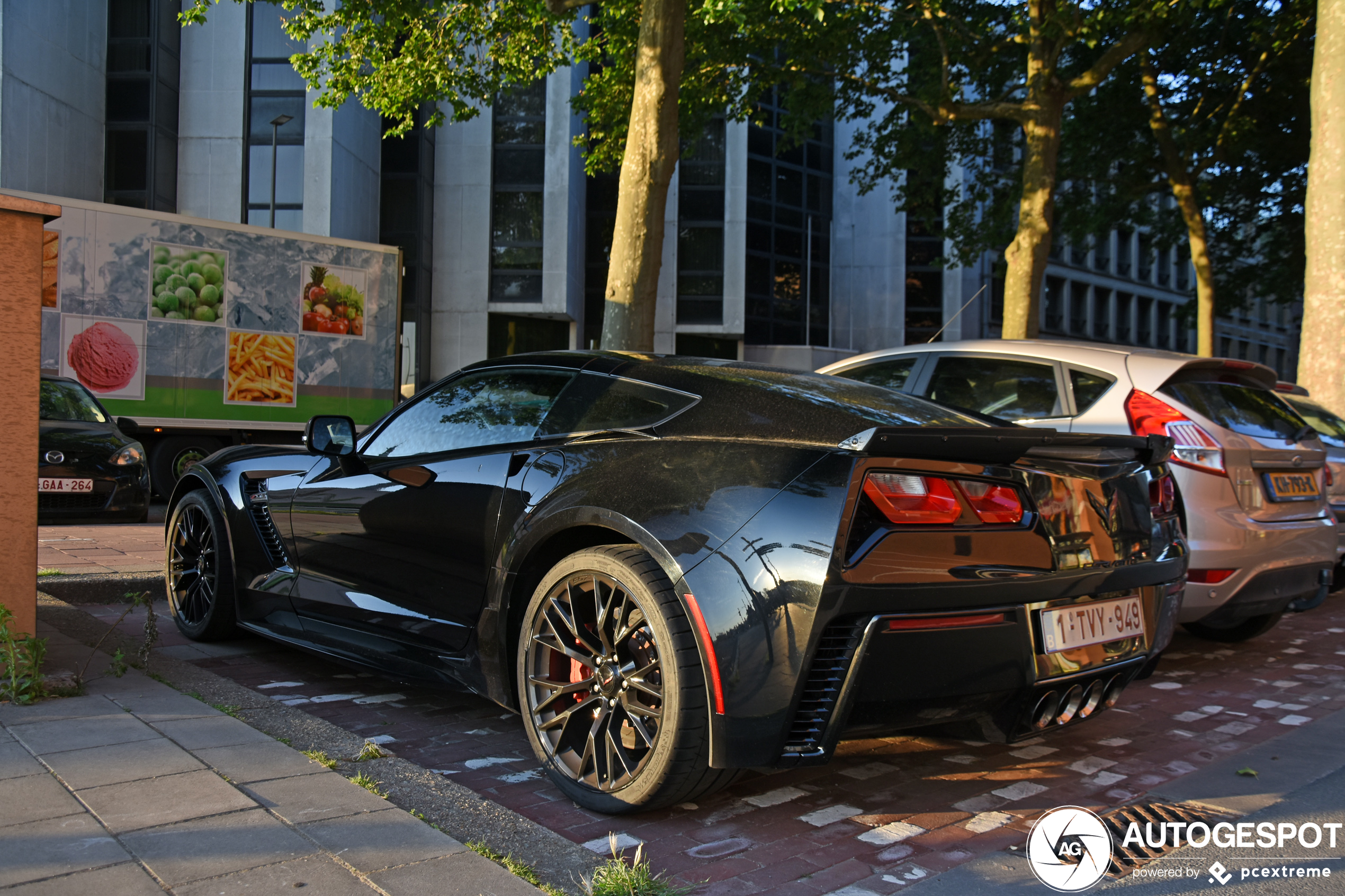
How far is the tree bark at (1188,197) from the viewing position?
18859 mm

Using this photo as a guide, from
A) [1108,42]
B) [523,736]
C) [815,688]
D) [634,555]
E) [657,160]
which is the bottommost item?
[523,736]

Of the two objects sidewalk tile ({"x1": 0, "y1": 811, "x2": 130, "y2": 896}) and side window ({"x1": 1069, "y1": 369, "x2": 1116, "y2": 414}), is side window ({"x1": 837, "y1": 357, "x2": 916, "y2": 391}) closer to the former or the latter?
side window ({"x1": 1069, "y1": 369, "x2": 1116, "y2": 414})

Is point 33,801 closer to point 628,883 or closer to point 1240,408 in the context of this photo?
point 628,883

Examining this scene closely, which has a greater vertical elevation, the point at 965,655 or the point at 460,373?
the point at 460,373

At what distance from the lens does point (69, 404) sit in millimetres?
11289

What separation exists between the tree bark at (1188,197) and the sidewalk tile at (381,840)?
18743 mm

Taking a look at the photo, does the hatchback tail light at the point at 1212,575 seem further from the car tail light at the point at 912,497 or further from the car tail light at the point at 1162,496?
the car tail light at the point at 912,497

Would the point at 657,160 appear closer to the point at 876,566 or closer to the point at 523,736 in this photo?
the point at 523,736

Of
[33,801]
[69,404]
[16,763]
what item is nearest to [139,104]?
[69,404]

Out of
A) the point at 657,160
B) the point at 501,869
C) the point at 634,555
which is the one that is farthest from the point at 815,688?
the point at 657,160

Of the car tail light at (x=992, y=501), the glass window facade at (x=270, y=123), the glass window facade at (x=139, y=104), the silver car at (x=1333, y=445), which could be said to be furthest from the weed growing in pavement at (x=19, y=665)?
the glass window facade at (x=139, y=104)

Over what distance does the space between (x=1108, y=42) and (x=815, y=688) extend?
19588 millimetres

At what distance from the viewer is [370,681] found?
4.51 metres

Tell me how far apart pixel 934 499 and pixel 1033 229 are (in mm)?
12947
